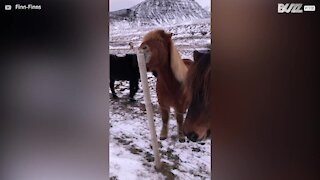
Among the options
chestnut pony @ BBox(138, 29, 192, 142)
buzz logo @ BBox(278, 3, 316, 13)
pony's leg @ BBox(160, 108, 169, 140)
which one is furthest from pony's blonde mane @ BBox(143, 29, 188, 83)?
buzz logo @ BBox(278, 3, 316, 13)

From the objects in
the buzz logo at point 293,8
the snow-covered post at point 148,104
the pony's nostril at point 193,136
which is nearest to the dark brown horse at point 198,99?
the pony's nostril at point 193,136

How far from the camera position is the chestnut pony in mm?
1597

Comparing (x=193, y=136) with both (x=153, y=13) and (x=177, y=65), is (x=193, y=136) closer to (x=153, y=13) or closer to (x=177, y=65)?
(x=177, y=65)

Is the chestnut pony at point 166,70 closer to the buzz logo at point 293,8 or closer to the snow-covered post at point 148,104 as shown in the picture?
the snow-covered post at point 148,104

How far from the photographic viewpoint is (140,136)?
5.28 ft

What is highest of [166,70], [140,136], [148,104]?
[166,70]

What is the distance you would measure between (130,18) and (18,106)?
643mm

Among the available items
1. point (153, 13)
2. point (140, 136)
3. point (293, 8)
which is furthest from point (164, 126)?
point (293, 8)

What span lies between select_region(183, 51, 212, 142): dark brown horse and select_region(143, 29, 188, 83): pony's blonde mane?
0.03 metres

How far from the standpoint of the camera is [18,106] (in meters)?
1.63

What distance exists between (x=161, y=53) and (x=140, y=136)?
0.38 metres

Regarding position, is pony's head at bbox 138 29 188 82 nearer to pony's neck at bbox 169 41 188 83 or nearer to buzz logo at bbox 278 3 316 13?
pony's neck at bbox 169 41 188 83

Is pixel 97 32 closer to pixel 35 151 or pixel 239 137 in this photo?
pixel 35 151

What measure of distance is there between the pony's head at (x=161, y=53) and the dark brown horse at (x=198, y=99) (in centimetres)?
5
